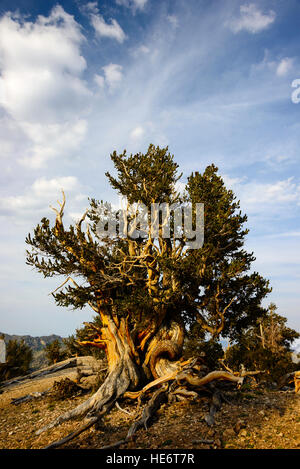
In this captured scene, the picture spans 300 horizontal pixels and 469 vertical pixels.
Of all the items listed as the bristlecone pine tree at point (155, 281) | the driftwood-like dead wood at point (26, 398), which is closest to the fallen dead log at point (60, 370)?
the driftwood-like dead wood at point (26, 398)

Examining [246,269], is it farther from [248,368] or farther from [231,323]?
[248,368]

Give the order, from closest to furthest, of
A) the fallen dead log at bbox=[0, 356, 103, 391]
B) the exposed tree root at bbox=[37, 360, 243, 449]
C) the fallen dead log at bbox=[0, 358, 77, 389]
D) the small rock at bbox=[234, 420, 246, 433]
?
the small rock at bbox=[234, 420, 246, 433] < the exposed tree root at bbox=[37, 360, 243, 449] < the fallen dead log at bbox=[0, 356, 103, 391] < the fallen dead log at bbox=[0, 358, 77, 389]

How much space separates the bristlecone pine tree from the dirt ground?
1232 mm

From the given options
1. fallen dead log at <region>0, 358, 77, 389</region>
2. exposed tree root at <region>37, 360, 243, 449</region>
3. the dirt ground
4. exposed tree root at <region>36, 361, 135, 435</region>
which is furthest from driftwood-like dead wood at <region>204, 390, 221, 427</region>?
fallen dead log at <region>0, 358, 77, 389</region>

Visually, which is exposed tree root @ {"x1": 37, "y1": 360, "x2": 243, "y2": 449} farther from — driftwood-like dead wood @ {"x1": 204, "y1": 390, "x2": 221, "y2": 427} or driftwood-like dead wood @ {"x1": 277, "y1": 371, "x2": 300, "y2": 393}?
driftwood-like dead wood @ {"x1": 277, "y1": 371, "x2": 300, "y2": 393}

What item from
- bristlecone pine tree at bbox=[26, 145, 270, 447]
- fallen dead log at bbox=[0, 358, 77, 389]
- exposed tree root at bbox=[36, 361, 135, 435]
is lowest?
fallen dead log at bbox=[0, 358, 77, 389]

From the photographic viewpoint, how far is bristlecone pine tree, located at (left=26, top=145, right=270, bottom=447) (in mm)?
11109

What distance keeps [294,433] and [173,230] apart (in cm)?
860

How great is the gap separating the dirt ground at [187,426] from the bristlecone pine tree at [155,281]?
1.23 m

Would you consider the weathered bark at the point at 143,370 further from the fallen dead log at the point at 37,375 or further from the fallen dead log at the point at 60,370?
the fallen dead log at the point at 37,375

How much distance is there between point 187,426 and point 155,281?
5.47m

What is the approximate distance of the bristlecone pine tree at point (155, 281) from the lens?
36.4 feet

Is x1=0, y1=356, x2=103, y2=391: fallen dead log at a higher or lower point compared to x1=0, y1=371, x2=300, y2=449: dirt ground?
lower
